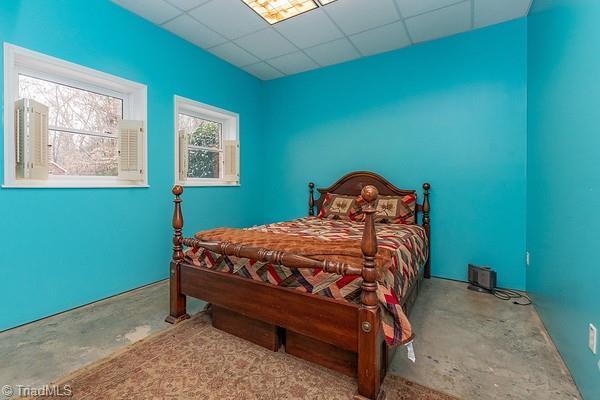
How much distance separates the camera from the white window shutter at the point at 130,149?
273 cm

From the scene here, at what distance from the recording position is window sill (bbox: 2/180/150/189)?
2063mm

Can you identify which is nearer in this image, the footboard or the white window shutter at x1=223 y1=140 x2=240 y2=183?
the footboard

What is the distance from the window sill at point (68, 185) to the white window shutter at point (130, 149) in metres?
0.08

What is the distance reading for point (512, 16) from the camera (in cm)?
278

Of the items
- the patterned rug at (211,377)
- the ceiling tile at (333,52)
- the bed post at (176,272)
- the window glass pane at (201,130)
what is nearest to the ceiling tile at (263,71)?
the ceiling tile at (333,52)

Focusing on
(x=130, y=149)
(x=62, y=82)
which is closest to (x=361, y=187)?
(x=130, y=149)

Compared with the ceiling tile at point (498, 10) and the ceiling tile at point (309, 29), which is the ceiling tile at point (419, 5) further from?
the ceiling tile at point (309, 29)

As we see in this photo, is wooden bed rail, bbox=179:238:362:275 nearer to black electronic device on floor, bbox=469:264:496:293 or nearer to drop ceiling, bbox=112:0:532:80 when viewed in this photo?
black electronic device on floor, bbox=469:264:496:293

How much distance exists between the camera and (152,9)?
105 inches

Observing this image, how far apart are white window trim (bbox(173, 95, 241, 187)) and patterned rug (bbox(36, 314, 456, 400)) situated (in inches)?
78.5

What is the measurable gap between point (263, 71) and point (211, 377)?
3.89m

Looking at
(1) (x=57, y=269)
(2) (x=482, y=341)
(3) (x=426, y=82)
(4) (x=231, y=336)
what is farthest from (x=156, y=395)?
(3) (x=426, y=82)

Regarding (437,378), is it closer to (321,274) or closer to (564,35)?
(321,274)

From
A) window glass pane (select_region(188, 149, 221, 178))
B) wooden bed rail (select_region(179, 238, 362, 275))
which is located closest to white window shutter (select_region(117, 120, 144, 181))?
window glass pane (select_region(188, 149, 221, 178))
